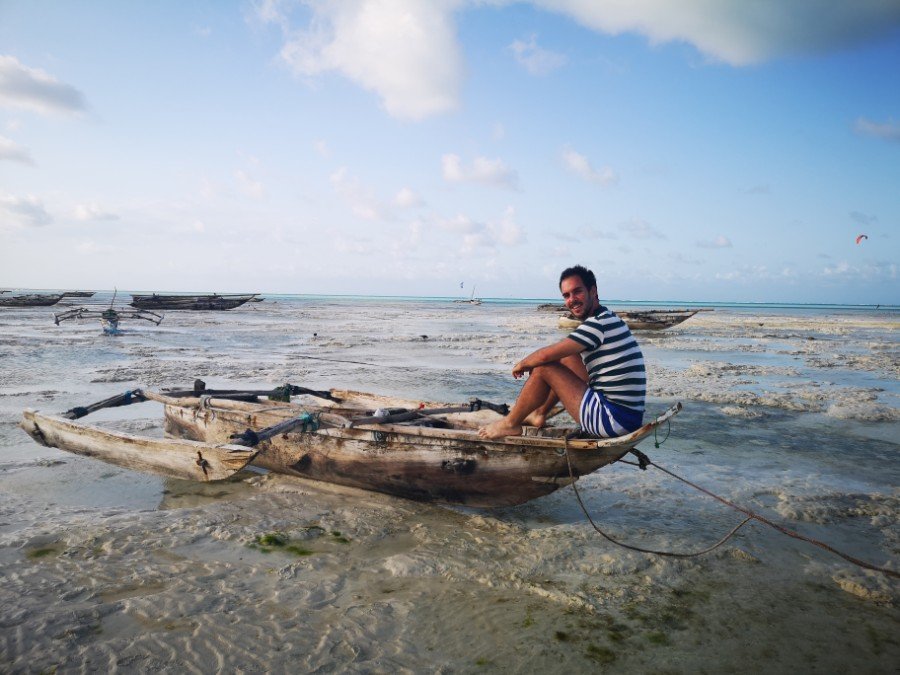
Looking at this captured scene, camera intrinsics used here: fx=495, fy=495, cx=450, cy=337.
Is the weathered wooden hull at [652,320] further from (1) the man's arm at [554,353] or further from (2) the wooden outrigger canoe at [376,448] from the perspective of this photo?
(1) the man's arm at [554,353]

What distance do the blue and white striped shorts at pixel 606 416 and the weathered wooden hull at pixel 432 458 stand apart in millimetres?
229

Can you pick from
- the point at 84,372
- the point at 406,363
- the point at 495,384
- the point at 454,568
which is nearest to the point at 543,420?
the point at 454,568

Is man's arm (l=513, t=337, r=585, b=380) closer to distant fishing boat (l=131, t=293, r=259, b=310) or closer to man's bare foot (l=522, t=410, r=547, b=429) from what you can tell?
man's bare foot (l=522, t=410, r=547, b=429)

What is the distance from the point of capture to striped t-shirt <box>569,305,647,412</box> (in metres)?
4.29

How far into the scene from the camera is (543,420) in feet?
17.7

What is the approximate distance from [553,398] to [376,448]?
1951mm

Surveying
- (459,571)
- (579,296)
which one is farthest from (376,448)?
(579,296)

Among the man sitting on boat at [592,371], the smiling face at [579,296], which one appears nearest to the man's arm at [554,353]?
the man sitting on boat at [592,371]

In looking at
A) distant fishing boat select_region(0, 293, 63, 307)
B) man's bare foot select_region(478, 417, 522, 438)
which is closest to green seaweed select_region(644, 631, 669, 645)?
man's bare foot select_region(478, 417, 522, 438)

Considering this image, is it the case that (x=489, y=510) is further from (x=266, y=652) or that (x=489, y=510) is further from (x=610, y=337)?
(x=266, y=652)

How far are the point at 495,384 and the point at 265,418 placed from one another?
7.39m

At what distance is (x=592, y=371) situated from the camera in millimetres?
4566

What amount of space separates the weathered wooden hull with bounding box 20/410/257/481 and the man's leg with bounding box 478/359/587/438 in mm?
2447

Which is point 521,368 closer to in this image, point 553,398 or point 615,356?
point 553,398
